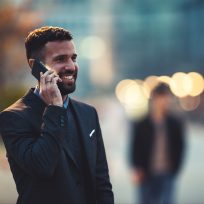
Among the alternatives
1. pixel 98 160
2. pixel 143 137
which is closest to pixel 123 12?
pixel 143 137

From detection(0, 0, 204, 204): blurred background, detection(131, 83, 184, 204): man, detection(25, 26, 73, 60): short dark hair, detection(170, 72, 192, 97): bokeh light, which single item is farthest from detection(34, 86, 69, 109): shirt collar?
detection(170, 72, 192, 97): bokeh light

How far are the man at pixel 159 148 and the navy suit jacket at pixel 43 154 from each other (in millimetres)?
3023

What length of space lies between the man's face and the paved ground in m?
4.44

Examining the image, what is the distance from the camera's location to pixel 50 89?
92.7 inches

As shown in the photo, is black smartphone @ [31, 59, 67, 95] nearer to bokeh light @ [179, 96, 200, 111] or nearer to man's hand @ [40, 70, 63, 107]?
man's hand @ [40, 70, 63, 107]

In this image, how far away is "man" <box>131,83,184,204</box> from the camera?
550 cm

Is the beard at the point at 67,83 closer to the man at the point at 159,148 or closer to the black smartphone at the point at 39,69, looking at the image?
the black smartphone at the point at 39,69

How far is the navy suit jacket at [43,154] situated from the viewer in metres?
2.25

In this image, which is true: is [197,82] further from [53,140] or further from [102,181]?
[53,140]

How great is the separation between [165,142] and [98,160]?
301 cm

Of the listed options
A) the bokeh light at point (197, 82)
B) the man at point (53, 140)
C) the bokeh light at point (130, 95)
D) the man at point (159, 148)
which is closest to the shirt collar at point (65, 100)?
the man at point (53, 140)

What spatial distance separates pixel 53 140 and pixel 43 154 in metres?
0.05

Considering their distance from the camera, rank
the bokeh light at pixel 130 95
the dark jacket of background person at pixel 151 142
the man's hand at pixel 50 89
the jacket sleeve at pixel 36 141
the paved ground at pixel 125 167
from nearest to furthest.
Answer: the jacket sleeve at pixel 36 141 < the man's hand at pixel 50 89 < the dark jacket of background person at pixel 151 142 < the bokeh light at pixel 130 95 < the paved ground at pixel 125 167

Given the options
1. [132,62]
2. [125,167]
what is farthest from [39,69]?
[125,167]
